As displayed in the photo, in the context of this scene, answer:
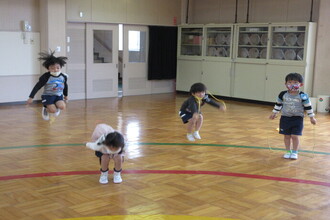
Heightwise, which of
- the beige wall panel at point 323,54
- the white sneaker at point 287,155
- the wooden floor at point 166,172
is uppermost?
the beige wall panel at point 323,54

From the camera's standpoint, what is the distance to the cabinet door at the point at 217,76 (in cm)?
1241

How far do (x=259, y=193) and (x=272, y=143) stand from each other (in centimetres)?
255

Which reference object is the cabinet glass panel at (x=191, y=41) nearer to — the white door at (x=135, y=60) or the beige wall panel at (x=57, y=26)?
the white door at (x=135, y=60)

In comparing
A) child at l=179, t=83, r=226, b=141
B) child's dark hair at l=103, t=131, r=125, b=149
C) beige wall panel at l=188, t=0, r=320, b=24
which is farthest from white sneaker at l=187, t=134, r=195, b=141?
beige wall panel at l=188, t=0, r=320, b=24

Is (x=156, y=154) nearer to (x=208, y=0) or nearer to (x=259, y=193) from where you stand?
(x=259, y=193)

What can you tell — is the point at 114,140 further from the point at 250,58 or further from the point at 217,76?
the point at 217,76

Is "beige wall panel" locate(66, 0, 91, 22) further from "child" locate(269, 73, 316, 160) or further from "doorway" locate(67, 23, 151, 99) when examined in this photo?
"child" locate(269, 73, 316, 160)

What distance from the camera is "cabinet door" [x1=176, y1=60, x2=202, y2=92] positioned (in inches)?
519

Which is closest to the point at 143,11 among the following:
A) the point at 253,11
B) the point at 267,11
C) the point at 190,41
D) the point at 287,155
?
the point at 190,41

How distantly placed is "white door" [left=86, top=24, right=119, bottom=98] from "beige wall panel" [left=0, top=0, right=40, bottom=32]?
1480mm

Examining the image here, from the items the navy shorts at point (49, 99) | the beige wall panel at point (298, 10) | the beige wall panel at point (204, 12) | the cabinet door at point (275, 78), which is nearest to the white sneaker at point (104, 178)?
the navy shorts at point (49, 99)

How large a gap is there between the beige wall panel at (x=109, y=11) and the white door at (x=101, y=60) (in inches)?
8.9

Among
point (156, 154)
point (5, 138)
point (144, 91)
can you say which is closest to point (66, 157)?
point (156, 154)

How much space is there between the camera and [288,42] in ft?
37.0
